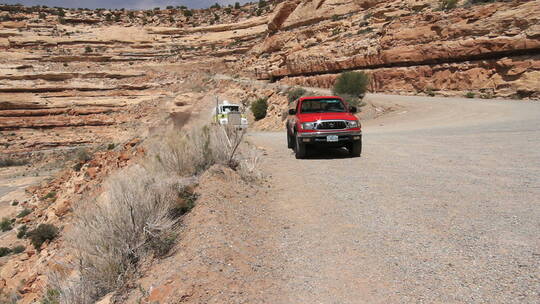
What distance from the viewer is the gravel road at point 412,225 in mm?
3080

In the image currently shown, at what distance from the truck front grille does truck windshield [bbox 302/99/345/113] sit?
96 cm

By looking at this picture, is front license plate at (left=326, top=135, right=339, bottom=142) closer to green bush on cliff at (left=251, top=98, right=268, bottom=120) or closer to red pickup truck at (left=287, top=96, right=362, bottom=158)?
red pickup truck at (left=287, top=96, right=362, bottom=158)

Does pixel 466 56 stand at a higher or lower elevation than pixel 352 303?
higher

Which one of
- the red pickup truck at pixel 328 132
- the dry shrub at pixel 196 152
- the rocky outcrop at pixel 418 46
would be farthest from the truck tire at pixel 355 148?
the rocky outcrop at pixel 418 46

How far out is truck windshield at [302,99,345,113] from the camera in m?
10.6

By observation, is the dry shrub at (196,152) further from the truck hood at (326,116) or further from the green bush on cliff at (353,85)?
the green bush on cliff at (353,85)

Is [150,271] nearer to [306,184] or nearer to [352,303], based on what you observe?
[352,303]

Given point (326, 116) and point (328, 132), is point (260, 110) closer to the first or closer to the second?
point (326, 116)

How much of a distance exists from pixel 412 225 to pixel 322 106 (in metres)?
6.73

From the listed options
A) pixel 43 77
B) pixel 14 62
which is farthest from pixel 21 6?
pixel 43 77

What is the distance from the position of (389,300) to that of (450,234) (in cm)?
167

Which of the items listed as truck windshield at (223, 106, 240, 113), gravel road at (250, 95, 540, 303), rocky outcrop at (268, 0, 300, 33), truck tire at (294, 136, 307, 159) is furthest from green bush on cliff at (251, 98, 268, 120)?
rocky outcrop at (268, 0, 300, 33)

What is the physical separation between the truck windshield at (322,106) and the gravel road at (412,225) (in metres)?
1.71

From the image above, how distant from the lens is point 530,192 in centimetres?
539
